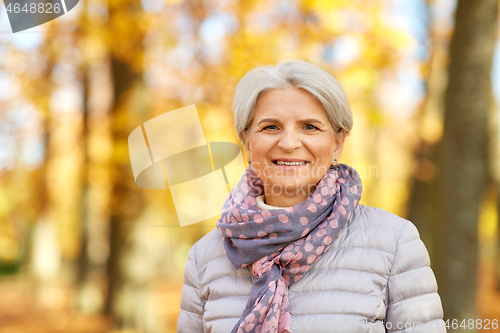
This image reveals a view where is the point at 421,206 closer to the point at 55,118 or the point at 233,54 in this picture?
the point at 233,54

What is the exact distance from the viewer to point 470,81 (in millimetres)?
3863

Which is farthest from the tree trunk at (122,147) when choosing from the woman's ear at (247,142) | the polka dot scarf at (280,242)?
the polka dot scarf at (280,242)

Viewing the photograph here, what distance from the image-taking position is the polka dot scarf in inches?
71.6

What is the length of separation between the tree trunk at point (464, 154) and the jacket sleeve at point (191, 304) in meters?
2.83

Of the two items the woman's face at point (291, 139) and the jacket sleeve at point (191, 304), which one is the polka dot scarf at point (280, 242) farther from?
the jacket sleeve at point (191, 304)

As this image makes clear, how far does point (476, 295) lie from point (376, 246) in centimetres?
293

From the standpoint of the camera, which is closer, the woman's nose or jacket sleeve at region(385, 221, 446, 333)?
jacket sleeve at region(385, 221, 446, 333)

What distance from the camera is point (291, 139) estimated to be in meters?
1.92

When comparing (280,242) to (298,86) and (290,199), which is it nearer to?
(290,199)

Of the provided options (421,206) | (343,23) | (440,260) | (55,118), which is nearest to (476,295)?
(440,260)

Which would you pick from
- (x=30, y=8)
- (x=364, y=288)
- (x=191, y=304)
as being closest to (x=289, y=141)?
(x=364, y=288)

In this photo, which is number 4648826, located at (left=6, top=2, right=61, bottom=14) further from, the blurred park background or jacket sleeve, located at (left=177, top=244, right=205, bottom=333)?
jacket sleeve, located at (left=177, top=244, right=205, bottom=333)

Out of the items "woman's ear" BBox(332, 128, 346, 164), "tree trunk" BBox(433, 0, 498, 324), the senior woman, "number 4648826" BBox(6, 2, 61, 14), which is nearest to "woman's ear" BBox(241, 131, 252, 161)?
the senior woman

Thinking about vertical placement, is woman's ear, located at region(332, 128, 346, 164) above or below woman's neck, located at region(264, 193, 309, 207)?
above
